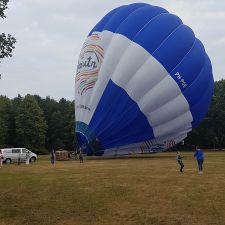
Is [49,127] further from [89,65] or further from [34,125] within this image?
[89,65]

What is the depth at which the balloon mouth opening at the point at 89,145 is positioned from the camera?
39375 millimetres

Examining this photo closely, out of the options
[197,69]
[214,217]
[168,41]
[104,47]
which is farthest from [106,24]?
[214,217]

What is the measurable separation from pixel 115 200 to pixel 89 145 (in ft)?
64.2

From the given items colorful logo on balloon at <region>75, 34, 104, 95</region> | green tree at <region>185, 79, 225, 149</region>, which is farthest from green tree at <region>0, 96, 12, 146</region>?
colorful logo on balloon at <region>75, 34, 104, 95</region>

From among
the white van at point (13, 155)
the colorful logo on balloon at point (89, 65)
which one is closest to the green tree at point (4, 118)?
the white van at point (13, 155)

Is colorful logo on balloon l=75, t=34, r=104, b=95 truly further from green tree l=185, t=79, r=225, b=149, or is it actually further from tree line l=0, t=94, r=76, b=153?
green tree l=185, t=79, r=225, b=149

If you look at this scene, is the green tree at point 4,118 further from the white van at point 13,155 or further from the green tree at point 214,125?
the white van at point 13,155

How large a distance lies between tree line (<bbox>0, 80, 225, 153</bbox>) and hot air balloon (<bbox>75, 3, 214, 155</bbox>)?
49170mm

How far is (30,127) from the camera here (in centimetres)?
9181

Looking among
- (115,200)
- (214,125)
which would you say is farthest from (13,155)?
(214,125)

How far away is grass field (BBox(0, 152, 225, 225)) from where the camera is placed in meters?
18.0

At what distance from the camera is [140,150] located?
40.7m

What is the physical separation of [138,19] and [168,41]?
10.5ft

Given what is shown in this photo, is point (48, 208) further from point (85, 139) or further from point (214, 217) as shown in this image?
point (85, 139)
